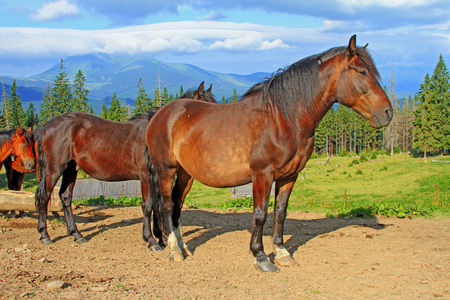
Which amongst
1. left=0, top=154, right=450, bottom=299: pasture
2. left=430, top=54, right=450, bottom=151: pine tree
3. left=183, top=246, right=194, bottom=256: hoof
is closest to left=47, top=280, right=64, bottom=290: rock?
left=0, top=154, right=450, bottom=299: pasture

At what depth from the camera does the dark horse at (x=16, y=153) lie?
9.55 metres

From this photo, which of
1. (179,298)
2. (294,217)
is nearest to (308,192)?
(294,217)

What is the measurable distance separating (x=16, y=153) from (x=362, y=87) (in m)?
8.49

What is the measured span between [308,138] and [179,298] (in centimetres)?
284

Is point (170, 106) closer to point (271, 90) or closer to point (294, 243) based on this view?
point (271, 90)

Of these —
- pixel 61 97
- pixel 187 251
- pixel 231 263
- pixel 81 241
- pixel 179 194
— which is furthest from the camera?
pixel 61 97

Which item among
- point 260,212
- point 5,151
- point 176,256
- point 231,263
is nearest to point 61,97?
point 5,151

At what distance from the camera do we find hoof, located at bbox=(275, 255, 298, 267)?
577 centimetres

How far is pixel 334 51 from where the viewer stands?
5.48 m

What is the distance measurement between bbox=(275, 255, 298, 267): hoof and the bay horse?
0.05 ft

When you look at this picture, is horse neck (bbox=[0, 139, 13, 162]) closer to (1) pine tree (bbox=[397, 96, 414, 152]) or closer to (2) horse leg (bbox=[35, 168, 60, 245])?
(2) horse leg (bbox=[35, 168, 60, 245])

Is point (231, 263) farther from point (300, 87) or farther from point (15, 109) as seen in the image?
point (15, 109)

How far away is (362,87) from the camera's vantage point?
5184mm

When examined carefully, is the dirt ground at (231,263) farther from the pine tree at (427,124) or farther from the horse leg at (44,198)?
the pine tree at (427,124)
